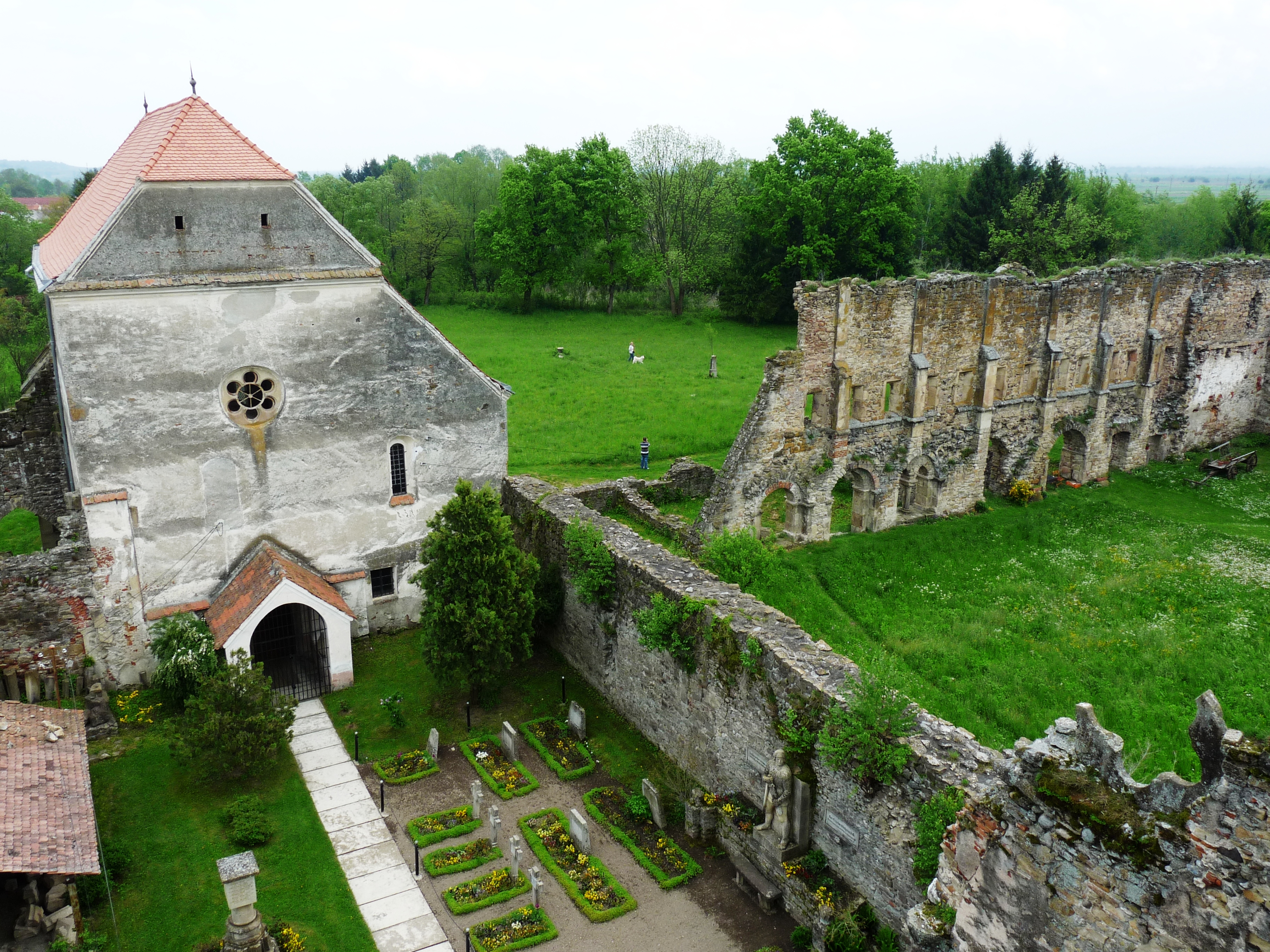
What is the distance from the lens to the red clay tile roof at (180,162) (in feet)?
63.7

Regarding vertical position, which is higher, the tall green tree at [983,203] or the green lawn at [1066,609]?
the tall green tree at [983,203]

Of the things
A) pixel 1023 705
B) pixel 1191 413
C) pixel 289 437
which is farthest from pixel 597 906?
pixel 1191 413

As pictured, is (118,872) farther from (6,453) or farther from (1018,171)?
(1018,171)

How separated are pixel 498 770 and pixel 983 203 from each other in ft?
166

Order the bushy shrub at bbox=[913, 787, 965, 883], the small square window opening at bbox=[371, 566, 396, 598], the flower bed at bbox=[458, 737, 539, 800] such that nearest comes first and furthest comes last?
the bushy shrub at bbox=[913, 787, 965, 883] → the flower bed at bbox=[458, 737, 539, 800] → the small square window opening at bbox=[371, 566, 396, 598]

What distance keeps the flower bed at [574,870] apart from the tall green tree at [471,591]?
12.4ft

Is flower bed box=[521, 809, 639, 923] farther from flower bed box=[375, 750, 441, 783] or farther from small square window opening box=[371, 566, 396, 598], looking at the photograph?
small square window opening box=[371, 566, 396, 598]

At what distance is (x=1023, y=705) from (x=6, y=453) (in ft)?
85.9

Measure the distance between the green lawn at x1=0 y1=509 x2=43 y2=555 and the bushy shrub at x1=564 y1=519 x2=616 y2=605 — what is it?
55.3 ft

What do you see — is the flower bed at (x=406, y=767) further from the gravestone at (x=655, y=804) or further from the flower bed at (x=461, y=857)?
the gravestone at (x=655, y=804)

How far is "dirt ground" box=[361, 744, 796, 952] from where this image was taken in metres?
14.4

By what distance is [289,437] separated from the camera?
21.4 meters

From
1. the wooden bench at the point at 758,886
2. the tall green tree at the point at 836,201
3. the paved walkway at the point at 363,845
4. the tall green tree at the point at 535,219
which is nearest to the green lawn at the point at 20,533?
the paved walkway at the point at 363,845

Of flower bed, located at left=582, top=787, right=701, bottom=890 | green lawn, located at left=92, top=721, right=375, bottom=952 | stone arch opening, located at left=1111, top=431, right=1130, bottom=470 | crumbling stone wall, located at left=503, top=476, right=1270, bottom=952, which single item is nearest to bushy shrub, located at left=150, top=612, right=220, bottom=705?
green lawn, located at left=92, top=721, right=375, bottom=952
